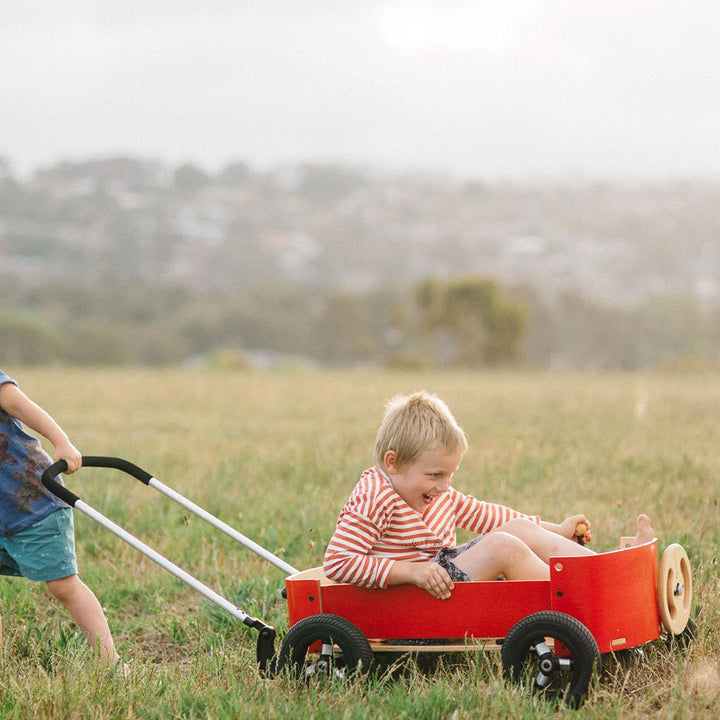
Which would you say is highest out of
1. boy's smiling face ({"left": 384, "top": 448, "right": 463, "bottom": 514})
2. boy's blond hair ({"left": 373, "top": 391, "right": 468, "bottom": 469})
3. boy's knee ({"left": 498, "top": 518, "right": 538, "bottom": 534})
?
boy's blond hair ({"left": 373, "top": 391, "right": 468, "bottom": 469})

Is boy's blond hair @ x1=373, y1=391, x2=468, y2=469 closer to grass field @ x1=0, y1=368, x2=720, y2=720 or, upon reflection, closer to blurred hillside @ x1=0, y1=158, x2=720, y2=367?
grass field @ x1=0, y1=368, x2=720, y2=720

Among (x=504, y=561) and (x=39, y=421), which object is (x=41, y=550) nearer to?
(x=39, y=421)

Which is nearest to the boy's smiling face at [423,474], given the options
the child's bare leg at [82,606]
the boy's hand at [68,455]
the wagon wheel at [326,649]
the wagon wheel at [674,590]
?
the wagon wheel at [326,649]

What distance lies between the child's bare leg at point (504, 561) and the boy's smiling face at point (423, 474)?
0.27 metres

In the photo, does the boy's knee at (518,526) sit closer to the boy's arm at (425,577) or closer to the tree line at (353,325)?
the boy's arm at (425,577)

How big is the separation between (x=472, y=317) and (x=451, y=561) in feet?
109

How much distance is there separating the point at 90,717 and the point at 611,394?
1169 centimetres

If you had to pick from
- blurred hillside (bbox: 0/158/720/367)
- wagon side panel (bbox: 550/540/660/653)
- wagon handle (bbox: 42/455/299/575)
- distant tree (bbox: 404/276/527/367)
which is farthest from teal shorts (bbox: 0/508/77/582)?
distant tree (bbox: 404/276/527/367)

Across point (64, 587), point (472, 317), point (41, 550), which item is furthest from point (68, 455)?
point (472, 317)

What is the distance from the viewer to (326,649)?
135 inches

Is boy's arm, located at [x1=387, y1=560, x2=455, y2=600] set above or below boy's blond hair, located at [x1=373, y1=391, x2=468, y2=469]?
below

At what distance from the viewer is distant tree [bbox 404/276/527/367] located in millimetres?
36250

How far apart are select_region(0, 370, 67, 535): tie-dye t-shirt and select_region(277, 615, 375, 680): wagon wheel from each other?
1118mm

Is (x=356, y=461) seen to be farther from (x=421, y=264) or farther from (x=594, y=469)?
(x=421, y=264)
